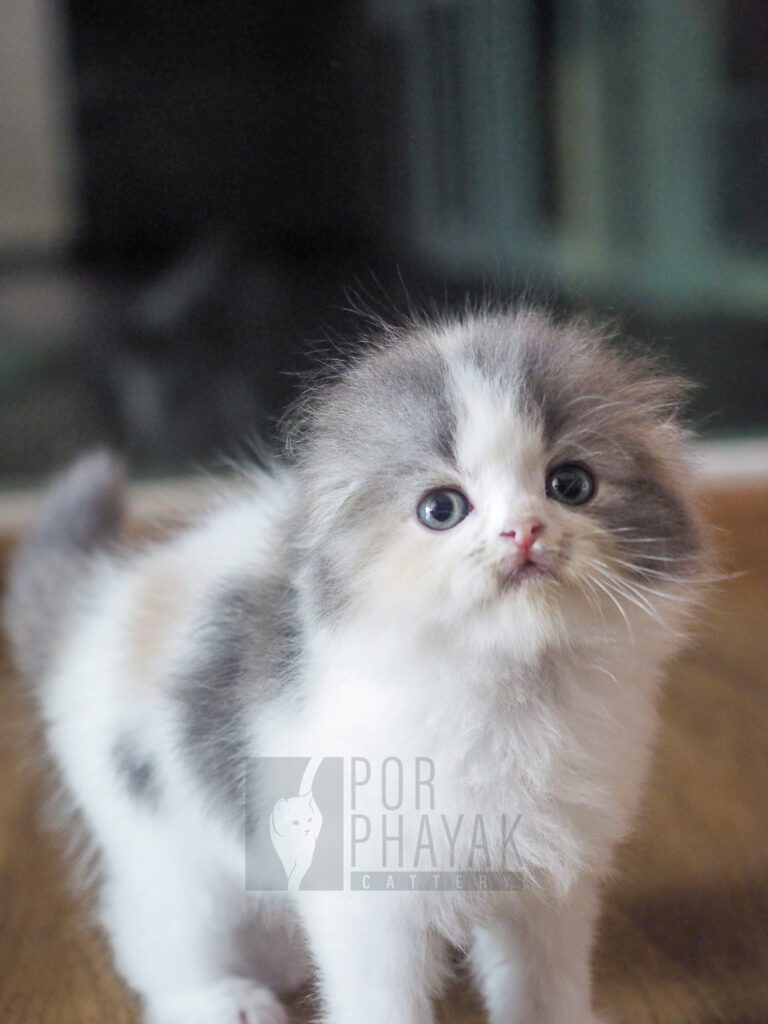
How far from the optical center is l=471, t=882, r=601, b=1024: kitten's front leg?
0.69 meters

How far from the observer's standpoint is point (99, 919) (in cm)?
88

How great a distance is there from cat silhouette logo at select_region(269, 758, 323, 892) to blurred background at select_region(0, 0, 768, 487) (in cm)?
31

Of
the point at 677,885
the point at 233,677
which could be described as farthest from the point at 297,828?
the point at 677,885

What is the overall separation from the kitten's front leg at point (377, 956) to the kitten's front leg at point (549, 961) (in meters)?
0.06

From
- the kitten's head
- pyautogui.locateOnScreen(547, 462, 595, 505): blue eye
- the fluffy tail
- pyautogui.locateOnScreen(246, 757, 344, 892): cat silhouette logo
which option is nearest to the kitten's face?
pyautogui.locateOnScreen(246, 757, 344, 892): cat silhouette logo

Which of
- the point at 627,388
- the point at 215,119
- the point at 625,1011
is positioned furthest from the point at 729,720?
the point at 215,119

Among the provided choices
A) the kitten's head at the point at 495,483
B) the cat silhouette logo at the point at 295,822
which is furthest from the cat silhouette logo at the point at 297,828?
the kitten's head at the point at 495,483

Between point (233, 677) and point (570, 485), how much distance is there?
0.26 meters

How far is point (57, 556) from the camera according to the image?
38.4 inches

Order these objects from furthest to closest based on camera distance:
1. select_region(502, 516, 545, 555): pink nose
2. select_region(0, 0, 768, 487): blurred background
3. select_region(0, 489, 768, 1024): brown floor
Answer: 1. select_region(0, 0, 768, 487): blurred background
2. select_region(0, 489, 768, 1024): brown floor
3. select_region(502, 516, 545, 555): pink nose

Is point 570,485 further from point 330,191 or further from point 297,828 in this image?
point 330,191

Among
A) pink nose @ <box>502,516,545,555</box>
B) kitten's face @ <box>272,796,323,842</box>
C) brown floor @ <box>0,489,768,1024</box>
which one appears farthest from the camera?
brown floor @ <box>0,489,768,1024</box>

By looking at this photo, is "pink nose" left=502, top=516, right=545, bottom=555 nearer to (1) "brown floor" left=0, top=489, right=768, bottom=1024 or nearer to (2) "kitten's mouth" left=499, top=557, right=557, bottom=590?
(2) "kitten's mouth" left=499, top=557, right=557, bottom=590

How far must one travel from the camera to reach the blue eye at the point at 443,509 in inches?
22.4
